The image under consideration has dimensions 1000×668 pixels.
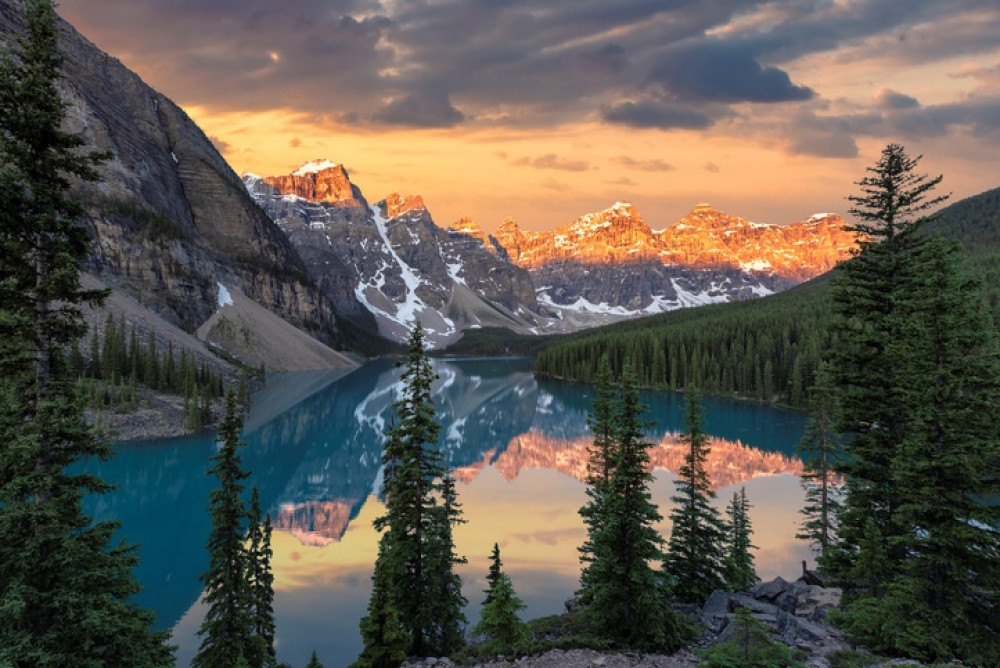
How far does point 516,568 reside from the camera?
1533 inches

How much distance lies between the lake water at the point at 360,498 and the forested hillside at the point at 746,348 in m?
12.2

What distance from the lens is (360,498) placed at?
62000 millimetres

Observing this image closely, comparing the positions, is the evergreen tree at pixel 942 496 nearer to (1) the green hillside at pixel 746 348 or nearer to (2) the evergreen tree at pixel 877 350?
(2) the evergreen tree at pixel 877 350

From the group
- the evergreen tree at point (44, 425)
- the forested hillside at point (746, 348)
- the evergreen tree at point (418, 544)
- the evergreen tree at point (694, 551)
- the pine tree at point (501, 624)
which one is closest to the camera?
the evergreen tree at point (44, 425)

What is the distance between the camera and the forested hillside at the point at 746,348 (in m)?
125

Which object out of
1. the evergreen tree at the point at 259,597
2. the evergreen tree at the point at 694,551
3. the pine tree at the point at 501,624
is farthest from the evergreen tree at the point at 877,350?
the evergreen tree at the point at 259,597

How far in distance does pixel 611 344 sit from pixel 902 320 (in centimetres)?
16191

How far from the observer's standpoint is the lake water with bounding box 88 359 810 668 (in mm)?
34688

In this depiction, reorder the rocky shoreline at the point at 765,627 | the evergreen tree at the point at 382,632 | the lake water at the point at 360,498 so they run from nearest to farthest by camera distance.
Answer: the rocky shoreline at the point at 765,627, the evergreen tree at the point at 382,632, the lake water at the point at 360,498

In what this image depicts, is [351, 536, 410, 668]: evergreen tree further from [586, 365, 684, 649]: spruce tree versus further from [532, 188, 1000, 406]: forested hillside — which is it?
[532, 188, 1000, 406]: forested hillside

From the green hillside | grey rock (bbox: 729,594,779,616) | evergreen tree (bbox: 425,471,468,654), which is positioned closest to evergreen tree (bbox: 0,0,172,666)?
evergreen tree (bbox: 425,471,468,654)

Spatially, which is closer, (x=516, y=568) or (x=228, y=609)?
(x=228, y=609)

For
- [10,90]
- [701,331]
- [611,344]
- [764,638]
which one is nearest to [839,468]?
[764,638]

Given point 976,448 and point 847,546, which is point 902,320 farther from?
point 847,546
